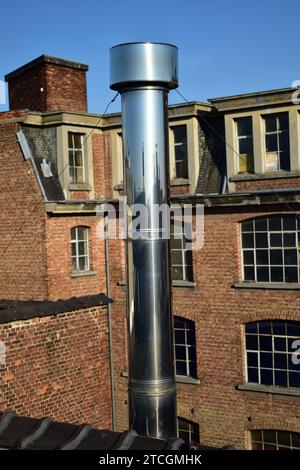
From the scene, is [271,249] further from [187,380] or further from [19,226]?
[19,226]


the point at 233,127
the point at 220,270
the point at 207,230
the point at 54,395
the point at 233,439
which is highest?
the point at 233,127

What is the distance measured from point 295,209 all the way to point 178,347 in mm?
5661

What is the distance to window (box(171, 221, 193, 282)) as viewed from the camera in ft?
61.4

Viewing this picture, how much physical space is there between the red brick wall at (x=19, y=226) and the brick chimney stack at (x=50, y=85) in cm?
195

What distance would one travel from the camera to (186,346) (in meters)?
18.9

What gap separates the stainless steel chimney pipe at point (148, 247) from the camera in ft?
26.0

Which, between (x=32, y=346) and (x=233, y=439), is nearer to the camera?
(x=32, y=346)

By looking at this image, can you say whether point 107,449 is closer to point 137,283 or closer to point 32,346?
point 137,283

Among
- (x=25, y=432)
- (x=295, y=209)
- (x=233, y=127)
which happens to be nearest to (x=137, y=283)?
(x=25, y=432)

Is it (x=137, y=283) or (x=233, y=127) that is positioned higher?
(x=233, y=127)

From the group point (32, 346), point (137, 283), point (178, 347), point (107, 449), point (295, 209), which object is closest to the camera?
point (107, 449)

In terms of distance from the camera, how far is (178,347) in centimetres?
1909

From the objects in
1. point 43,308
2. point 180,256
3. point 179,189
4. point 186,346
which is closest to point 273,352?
point 186,346

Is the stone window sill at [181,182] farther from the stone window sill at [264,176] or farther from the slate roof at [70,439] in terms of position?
the slate roof at [70,439]
